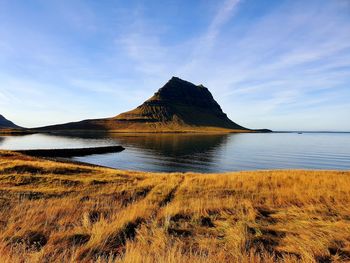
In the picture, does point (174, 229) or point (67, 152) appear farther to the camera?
point (67, 152)

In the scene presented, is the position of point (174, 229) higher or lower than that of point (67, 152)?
higher

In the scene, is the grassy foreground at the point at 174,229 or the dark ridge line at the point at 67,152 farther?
the dark ridge line at the point at 67,152

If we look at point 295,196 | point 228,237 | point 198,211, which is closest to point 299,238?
point 228,237

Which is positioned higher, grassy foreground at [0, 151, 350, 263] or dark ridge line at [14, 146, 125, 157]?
grassy foreground at [0, 151, 350, 263]

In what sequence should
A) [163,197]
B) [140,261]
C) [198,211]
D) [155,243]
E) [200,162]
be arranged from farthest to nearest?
[200,162] < [163,197] < [198,211] < [155,243] < [140,261]

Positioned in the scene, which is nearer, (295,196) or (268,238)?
(268,238)

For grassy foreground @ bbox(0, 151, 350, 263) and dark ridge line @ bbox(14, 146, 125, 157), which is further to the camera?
dark ridge line @ bbox(14, 146, 125, 157)

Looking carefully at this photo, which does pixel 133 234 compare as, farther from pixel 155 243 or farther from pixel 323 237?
pixel 323 237

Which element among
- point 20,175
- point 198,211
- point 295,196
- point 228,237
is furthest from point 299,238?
point 20,175

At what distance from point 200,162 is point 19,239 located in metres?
45.1

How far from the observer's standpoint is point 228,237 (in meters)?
6.61

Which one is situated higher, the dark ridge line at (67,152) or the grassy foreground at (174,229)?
the grassy foreground at (174,229)

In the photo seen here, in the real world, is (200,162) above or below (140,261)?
below

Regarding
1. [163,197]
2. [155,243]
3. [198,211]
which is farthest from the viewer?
[163,197]
